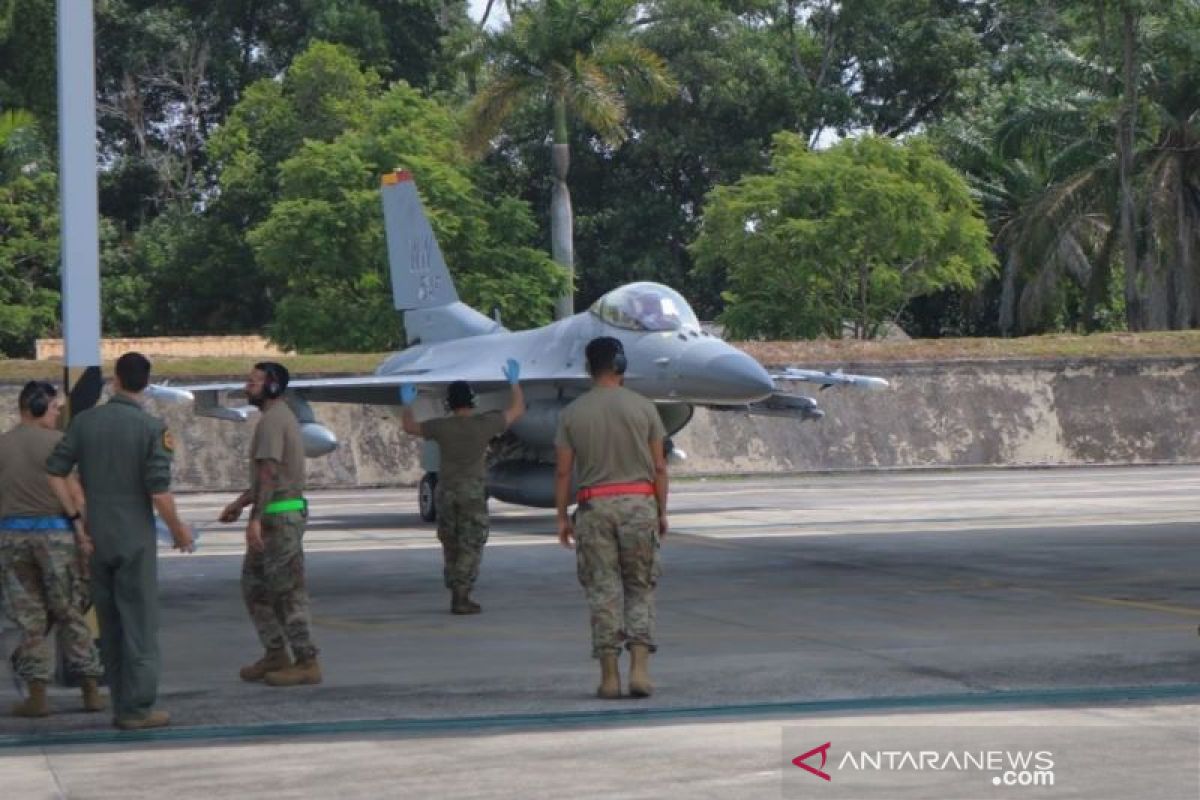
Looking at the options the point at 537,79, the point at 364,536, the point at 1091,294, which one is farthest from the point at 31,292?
the point at 364,536

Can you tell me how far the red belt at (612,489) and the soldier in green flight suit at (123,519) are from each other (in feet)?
7.74

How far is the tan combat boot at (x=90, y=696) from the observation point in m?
11.3

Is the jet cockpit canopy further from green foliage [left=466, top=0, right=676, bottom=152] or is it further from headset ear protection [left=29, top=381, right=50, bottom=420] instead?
green foliage [left=466, top=0, right=676, bottom=152]

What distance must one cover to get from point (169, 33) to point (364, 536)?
5109 centimetres

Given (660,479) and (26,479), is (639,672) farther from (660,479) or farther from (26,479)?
(26,479)

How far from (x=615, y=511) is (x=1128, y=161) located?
146 ft

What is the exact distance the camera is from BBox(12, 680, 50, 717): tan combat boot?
11.1 meters

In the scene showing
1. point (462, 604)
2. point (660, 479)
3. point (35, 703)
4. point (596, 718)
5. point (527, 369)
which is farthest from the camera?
point (527, 369)

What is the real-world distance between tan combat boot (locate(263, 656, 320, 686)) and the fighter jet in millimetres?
13583

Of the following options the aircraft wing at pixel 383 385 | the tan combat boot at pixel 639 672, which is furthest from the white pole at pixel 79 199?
the aircraft wing at pixel 383 385

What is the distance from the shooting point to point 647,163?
72.3 metres

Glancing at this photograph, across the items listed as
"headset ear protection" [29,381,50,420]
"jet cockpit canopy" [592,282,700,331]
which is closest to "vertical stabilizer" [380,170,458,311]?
"jet cockpit canopy" [592,282,700,331]

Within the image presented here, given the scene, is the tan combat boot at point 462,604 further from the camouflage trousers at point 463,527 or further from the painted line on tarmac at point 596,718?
the painted line on tarmac at point 596,718

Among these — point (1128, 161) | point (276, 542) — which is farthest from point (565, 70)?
point (276, 542)
